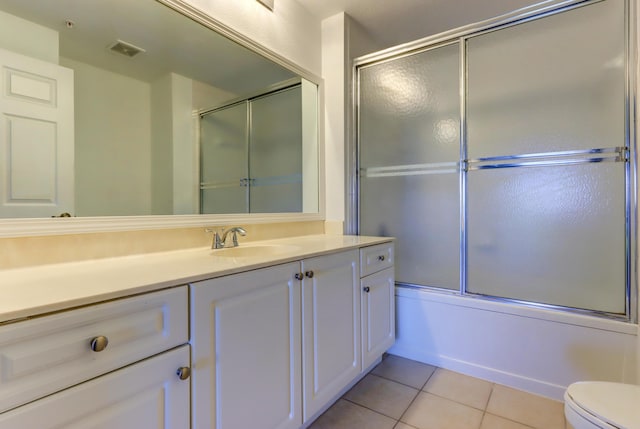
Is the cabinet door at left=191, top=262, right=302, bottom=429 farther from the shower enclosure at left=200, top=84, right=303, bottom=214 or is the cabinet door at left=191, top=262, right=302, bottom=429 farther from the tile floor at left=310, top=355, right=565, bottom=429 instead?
the shower enclosure at left=200, top=84, right=303, bottom=214

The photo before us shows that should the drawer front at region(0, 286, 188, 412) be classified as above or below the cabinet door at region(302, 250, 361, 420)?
above

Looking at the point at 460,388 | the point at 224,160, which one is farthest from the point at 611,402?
the point at 224,160

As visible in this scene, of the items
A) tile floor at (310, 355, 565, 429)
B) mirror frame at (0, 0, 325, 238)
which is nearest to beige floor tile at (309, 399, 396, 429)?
tile floor at (310, 355, 565, 429)

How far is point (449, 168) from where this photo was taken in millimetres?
1936

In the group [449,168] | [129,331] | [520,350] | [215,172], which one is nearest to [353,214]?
[449,168]

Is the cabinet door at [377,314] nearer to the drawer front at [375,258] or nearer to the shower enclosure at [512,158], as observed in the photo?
the drawer front at [375,258]

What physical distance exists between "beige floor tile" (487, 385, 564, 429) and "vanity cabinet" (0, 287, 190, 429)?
1.52 metres

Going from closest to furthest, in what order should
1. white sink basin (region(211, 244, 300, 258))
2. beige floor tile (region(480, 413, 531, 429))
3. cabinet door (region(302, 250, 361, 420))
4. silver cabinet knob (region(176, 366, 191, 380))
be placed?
silver cabinet knob (region(176, 366, 191, 380))
cabinet door (region(302, 250, 361, 420))
beige floor tile (region(480, 413, 531, 429))
white sink basin (region(211, 244, 300, 258))

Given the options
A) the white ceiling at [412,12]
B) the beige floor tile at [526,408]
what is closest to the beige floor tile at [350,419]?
the beige floor tile at [526,408]

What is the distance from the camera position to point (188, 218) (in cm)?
146

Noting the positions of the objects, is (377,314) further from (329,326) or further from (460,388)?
(460,388)

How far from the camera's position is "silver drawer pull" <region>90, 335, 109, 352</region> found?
2.19 ft

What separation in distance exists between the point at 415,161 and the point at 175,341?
1.77 m

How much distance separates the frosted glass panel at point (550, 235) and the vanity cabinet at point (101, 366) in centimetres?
169
